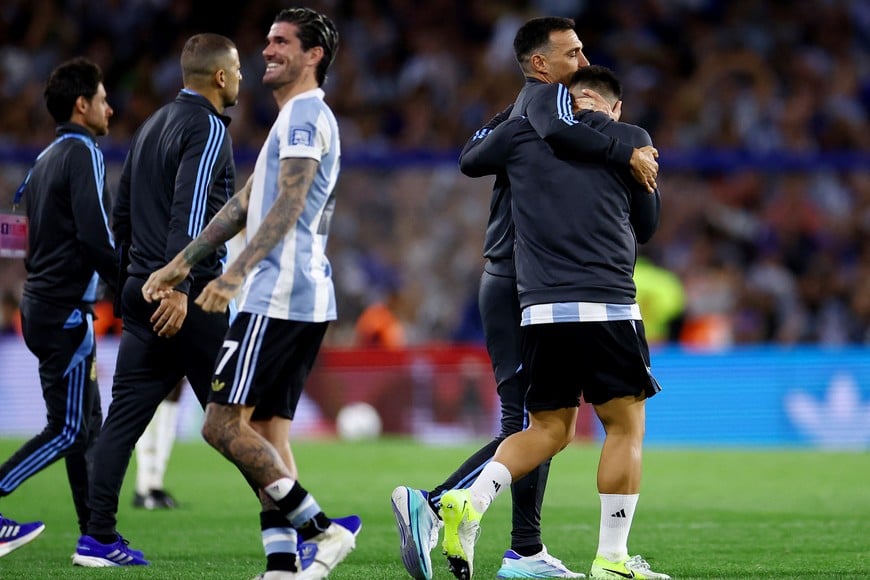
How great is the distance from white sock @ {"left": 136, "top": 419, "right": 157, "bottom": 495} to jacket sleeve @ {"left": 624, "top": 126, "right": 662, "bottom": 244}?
4.75 meters

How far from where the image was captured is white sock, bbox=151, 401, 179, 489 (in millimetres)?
9977

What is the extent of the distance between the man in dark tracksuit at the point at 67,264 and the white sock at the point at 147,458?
7.28 feet

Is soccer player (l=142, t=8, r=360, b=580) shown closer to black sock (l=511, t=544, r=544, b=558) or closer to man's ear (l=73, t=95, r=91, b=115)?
black sock (l=511, t=544, r=544, b=558)

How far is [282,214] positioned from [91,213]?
2181 mm

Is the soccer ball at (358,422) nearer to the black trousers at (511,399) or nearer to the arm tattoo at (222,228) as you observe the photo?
Result: the black trousers at (511,399)

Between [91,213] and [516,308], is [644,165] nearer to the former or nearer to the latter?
[516,308]

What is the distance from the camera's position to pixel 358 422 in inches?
654

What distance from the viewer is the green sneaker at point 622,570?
19.9ft

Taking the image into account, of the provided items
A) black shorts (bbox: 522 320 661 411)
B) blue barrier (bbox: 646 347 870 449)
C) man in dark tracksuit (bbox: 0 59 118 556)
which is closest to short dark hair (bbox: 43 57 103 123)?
man in dark tracksuit (bbox: 0 59 118 556)

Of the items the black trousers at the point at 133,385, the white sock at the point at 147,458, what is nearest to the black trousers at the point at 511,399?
the black trousers at the point at 133,385

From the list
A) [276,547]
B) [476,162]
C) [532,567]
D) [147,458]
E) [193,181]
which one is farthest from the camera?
[147,458]

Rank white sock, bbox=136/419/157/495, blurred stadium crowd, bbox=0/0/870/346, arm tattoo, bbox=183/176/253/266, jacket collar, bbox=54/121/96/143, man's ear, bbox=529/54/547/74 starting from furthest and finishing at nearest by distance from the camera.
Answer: blurred stadium crowd, bbox=0/0/870/346 < white sock, bbox=136/419/157/495 < jacket collar, bbox=54/121/96/143 < man's ear, bbox=529/54/547/74 < arm tattoo, bbox=183/176/253/266

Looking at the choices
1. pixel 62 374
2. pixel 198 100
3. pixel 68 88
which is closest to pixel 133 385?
pixel 62 374

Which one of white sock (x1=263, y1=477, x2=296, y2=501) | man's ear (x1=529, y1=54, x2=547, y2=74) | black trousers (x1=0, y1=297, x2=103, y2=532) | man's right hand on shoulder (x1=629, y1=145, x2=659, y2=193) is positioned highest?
man's ear (x1=529, y1=54, x2=547, y2=74)
